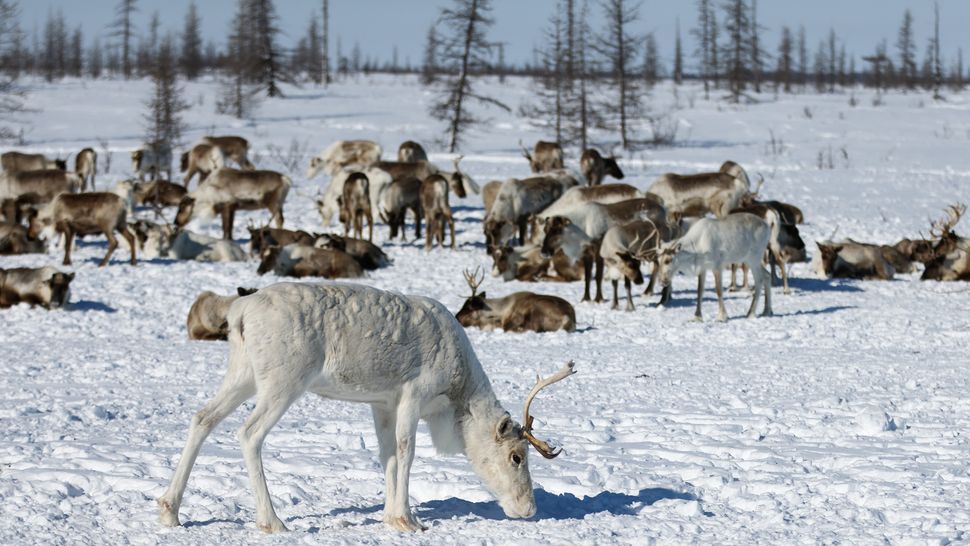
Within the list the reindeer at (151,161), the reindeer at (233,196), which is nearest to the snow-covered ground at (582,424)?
the reindeer at (233,196)

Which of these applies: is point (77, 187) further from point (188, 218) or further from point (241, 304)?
point (241, 304)

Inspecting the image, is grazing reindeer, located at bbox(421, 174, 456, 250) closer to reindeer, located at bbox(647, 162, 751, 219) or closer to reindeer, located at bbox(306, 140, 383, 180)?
reindeer, located at bbox(647, 162, 751, 219)

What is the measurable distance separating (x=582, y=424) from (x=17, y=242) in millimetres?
14255

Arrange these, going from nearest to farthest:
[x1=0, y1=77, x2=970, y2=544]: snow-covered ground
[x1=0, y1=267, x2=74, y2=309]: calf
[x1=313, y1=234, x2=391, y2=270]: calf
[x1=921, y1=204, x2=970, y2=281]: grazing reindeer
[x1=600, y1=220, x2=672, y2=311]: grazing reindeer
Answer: [x1=0, y1=77, x2=970, y2=544]: snow-covered ground < [x1=0, y1=267, x2=74, y2=309]: calf < [x1=600, y1=220, x2=672, y2=311]: grazing reindeer < [x1=921, y1=204, x2=970, y2=281]: grazing reindeer < [x1=313, y1=234, x2=391, y2=270]: calf

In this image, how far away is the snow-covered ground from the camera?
216 inches

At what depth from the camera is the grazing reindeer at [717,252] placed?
1452cm

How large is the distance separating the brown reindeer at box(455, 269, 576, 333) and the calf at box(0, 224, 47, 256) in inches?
361

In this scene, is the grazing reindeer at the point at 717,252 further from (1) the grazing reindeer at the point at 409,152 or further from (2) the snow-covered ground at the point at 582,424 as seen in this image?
(1) the grazing reindeer at the point at 409,152

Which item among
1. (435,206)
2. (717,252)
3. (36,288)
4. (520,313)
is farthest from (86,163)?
(717,252)

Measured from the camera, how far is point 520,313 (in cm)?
1380

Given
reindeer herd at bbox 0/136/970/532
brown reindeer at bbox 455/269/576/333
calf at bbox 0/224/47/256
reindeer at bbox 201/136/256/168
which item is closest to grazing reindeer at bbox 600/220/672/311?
reindeer herd at bbox 0/136/970/532

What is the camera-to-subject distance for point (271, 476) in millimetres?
6355

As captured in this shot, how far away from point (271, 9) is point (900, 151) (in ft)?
98.1

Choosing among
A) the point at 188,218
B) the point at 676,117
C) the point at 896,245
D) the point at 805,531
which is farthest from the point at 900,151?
the point at 805,531
